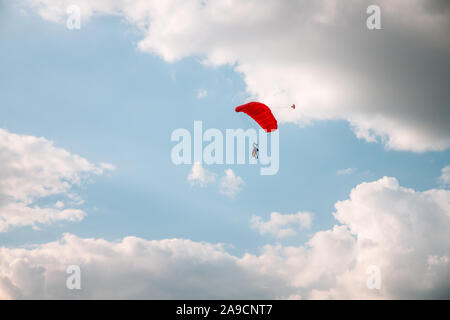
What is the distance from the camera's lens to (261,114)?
4822 centimetres

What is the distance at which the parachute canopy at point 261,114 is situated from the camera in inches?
1865

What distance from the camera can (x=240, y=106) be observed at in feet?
157

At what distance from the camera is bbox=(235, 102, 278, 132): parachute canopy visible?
4738 centimetres
